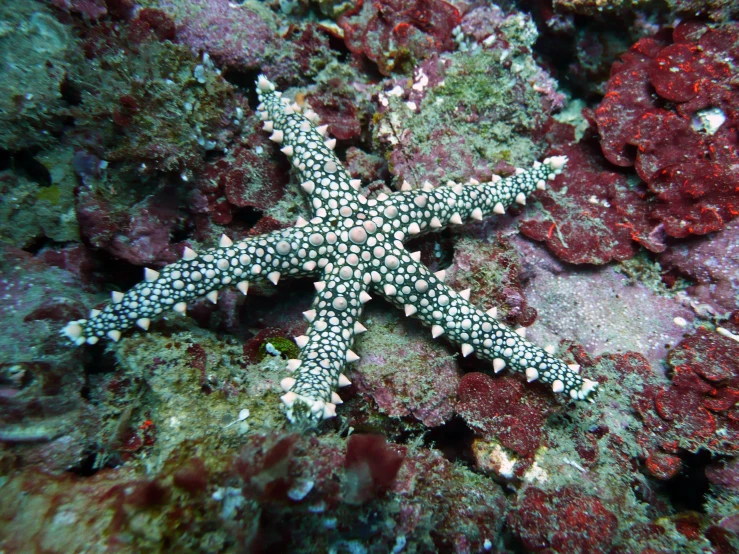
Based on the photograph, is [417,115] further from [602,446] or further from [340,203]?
[602,446]

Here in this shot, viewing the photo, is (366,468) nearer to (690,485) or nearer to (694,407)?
(694,407)

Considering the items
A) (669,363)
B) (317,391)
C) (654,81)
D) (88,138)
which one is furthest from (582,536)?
(88,138)

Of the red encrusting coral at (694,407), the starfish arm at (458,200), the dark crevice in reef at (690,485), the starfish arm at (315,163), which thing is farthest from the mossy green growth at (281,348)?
the dark crevice in reef at (690,485)

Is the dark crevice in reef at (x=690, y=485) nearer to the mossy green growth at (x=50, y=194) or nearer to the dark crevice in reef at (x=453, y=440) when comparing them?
the dark crevice in reef at (x=453, y=440)

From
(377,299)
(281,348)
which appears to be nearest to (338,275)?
(377,299)

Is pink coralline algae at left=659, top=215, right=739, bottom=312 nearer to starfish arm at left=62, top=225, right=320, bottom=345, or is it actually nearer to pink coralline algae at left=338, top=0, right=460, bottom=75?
pink coralline algae at left=338, top=0, right=460, bottom=75
